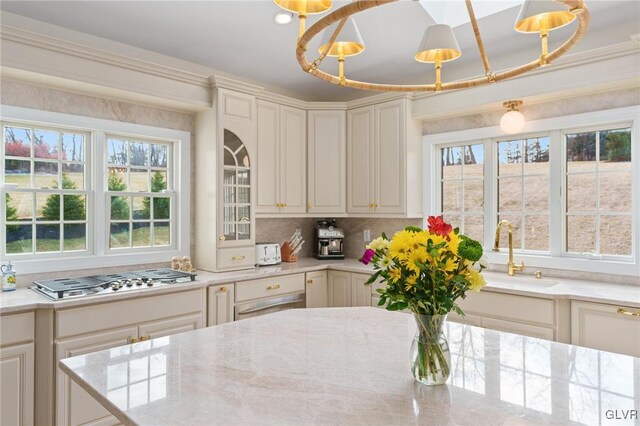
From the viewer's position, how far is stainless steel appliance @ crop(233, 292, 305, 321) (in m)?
3.15

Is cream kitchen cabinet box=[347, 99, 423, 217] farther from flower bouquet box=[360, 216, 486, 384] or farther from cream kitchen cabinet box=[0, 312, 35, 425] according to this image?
cream kitchen cabinet box=[0, 312, 35, 425]

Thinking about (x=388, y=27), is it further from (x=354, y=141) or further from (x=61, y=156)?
(x=61, y=156)

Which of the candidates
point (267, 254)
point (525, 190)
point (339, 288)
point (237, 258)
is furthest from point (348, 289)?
point (525, 190)

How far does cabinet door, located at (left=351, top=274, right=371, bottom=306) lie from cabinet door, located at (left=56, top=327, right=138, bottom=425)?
188cm

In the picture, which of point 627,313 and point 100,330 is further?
point 100,330

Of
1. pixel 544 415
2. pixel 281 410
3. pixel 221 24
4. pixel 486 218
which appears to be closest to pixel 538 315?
pixel 486 218

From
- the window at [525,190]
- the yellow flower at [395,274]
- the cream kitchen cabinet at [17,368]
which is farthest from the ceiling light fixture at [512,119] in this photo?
the cream kitchen cabinet at [17,368]

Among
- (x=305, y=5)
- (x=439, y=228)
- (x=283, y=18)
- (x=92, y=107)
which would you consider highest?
(x=283, y=18)

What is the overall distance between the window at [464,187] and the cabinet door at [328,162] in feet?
3.07

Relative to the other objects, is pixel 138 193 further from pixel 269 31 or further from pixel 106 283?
pixel 269 31

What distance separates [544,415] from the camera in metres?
1.01

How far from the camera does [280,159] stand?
3758 mm

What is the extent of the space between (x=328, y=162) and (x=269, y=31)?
4.59ft

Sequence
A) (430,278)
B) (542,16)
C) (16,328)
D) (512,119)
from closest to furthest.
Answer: (430,278)
(542,16)
(16,328)
(512,119)
